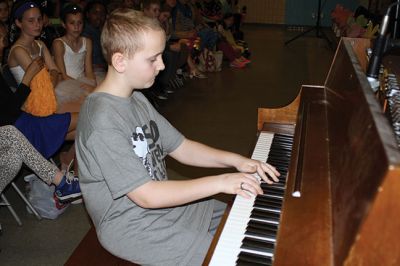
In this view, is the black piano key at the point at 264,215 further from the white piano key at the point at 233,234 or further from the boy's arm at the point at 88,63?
the boy's arm at the point at 88,63

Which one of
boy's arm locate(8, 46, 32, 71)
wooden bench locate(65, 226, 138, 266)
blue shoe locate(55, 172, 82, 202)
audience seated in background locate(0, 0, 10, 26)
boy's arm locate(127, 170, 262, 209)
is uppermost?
audience seated in background locate(0, 0, 10, 26)

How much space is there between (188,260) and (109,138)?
1.76 feet

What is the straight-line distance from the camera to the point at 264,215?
1465 mm

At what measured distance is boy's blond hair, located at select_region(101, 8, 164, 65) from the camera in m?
1.46

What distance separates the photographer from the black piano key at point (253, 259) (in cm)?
124

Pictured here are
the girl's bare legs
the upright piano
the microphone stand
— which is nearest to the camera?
the upright piano

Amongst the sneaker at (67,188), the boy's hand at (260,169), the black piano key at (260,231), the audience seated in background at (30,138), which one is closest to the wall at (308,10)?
the audience seated in background at (30,138)

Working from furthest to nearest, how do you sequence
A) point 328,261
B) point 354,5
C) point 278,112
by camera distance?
1. point 354,5
2. point 278,112
3. point 328,261

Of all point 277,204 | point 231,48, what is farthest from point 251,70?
point 277,204

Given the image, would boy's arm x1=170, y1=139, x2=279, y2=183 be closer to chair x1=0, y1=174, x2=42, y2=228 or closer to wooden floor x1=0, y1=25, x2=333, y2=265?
wooden floor x1=0, y1=25, x2=333, y2=265

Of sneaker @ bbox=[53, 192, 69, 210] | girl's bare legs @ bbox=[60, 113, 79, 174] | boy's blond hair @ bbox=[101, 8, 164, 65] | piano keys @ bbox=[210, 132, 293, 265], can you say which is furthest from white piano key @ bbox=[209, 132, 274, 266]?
girl's bare legs @ bbox=[60, 113, 79, 174]

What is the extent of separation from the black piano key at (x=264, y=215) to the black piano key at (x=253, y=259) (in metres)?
0.19

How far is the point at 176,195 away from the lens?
146 cm

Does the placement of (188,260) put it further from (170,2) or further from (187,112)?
(170,2)
